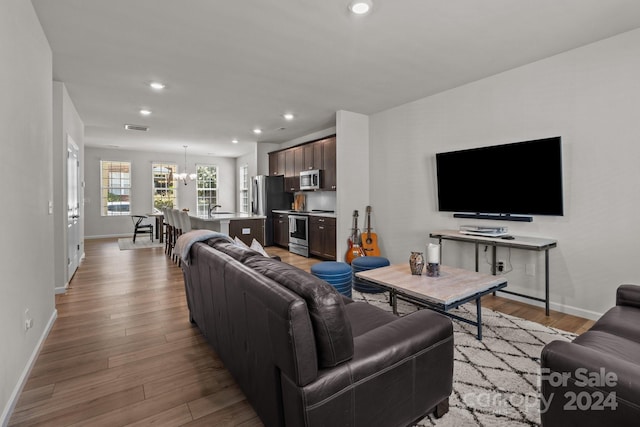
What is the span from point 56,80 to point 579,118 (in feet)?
19.1

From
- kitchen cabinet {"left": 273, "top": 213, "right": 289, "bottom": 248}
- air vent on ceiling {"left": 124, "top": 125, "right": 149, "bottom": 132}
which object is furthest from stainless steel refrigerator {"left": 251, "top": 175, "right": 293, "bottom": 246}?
air vent on ceiling {"left": 124, "top": 125, "right": 149, "bottom": 132}

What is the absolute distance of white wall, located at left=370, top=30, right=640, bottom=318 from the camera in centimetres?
280

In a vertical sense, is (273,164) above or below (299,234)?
above

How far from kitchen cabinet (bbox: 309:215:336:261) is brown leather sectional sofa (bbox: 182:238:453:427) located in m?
3.77

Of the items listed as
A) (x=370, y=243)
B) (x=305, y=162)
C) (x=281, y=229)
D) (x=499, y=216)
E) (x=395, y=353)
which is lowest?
(x=395, y=353)

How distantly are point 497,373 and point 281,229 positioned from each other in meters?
5.65

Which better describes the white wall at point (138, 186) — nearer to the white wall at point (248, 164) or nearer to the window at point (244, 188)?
the white wall at point (248, 164)

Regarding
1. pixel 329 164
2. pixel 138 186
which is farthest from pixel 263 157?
pixel 138 186

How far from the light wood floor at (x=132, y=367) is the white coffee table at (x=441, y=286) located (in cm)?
92

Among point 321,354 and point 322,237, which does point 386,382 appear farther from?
point 322,237

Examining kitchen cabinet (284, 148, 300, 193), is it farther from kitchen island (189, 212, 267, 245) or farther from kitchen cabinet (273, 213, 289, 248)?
kitchen island (189, 212, 267, 245)

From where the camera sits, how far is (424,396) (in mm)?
1518

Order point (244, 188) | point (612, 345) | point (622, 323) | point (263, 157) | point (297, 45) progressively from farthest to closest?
point (244, 188), point (263, 157), point (297, 45), point (622, 323), point (612, 345)

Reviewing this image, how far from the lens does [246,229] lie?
18.5 feet
